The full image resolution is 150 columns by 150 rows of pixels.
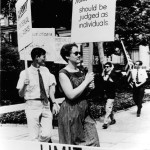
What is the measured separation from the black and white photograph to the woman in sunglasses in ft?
0.04

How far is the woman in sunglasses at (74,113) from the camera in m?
4.87

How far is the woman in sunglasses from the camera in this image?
4867 millimetres

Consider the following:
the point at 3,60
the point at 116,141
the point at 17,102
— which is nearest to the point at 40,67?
the point at 116,141

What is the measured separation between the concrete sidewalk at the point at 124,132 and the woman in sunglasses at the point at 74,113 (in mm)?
700

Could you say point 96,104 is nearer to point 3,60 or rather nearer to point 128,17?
point 128,17

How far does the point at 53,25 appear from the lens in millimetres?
10000

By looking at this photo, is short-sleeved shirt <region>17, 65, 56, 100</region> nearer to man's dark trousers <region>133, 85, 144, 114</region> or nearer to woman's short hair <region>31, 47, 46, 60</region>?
woman's short hair <region>31, 47, 46, 60</region>

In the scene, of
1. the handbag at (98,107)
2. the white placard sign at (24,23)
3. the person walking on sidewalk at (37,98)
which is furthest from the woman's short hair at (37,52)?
the handbag at (98,107)

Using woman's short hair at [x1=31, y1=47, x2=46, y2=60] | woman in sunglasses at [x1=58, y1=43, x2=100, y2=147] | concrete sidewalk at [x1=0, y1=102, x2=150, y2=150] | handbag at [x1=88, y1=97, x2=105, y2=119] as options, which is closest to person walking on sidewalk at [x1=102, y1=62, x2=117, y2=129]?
concrete sidewalk at [x1=0, y1=102, x2=150, y2=150]

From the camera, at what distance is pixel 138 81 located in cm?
714

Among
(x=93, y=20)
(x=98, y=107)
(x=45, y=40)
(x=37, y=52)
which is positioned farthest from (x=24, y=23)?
(x=98, y=107)

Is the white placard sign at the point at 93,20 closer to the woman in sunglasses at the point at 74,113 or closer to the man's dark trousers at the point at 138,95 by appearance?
the woman in sunglasses at the point at 74,113

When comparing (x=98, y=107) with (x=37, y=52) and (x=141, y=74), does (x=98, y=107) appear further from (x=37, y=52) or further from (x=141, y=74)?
(x=37, y=52)

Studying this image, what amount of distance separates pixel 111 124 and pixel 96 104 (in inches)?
39.1
